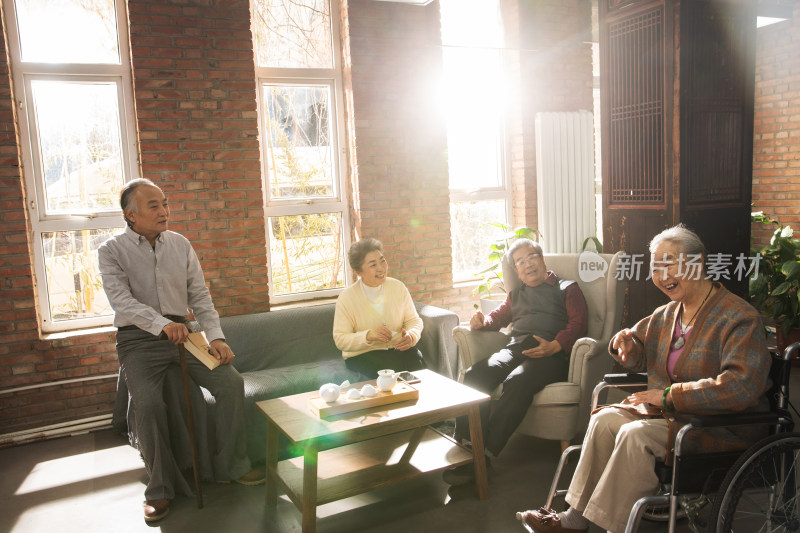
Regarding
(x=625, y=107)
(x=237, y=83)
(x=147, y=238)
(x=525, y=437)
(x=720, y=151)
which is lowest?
(x=525, y=437)

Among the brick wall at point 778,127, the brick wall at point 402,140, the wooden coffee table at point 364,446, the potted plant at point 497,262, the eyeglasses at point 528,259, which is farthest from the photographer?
the brick wall at point 778,127

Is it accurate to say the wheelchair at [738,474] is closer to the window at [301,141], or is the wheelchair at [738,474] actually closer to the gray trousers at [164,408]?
the gray trousers at [164,408]

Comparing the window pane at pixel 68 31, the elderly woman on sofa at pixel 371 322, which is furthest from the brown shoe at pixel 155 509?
the window pane at pixel 68 31

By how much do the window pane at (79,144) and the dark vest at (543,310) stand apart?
287 centimetres

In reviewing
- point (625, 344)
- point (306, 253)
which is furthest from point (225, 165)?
point (625, 344)

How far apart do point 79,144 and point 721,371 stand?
4.09 m

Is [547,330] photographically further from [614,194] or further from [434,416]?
[614,194]

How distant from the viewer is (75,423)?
14.0 ft

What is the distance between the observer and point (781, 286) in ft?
16.4

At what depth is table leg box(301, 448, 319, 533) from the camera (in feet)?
8.69

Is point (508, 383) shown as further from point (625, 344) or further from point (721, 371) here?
point (721, 371)

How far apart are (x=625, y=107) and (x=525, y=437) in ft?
7.73

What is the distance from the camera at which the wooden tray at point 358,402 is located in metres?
2.88

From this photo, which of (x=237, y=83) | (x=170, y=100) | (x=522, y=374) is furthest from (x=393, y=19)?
(x=522, y=374)
